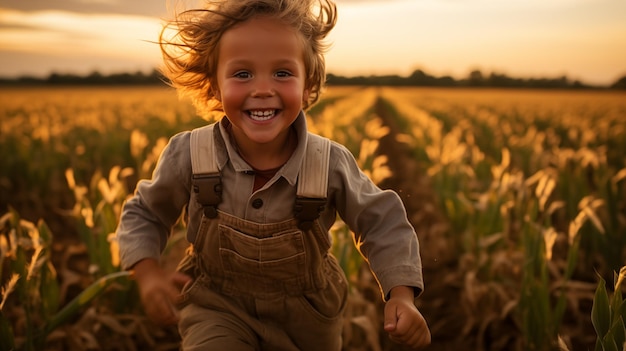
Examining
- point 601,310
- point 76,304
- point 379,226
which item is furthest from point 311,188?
point 76,304

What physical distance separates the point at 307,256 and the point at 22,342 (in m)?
1.45

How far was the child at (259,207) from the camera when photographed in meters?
1.58

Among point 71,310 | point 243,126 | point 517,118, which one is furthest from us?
point 517,118

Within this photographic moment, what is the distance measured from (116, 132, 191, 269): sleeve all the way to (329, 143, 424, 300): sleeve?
1.52 feet

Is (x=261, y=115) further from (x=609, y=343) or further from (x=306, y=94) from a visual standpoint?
(x=609, y=343)

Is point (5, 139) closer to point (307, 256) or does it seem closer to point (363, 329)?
point (363, 329)

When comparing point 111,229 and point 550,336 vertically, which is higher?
point 111,229

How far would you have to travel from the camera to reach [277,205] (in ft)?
5.43

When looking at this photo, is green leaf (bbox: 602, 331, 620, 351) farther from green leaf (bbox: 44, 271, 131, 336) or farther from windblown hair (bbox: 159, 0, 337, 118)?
green leaf (bbox: 44, 271, 131, 336)

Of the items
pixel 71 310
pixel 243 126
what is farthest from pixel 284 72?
pixel 71 310

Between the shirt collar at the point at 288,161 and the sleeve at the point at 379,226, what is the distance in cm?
11

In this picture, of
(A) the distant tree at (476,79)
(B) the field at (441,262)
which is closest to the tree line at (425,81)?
(A) the distant tree at (476,79)

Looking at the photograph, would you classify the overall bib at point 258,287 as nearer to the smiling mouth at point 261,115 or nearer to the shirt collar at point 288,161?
the shirt collar at point 288,161

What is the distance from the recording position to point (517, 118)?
14242 mm
